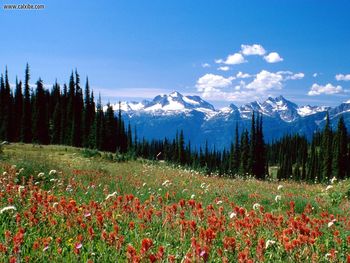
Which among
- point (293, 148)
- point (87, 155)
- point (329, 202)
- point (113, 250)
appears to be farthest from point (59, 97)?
point (293, 148)

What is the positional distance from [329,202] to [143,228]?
926cm

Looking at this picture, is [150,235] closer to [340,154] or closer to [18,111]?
[18,111]

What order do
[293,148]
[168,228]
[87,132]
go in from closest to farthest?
[168,228] → [87,132] → [293,148]

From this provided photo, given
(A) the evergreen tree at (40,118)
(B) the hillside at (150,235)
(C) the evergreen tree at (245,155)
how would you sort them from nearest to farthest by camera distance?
(B) the hillside at (150,235), (A) the evergreen tree at (40,118), (C) the evergreen tree at (245,155)

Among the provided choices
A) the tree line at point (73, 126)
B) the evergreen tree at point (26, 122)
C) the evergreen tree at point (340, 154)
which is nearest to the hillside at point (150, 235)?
the tree line at point (73, 126)

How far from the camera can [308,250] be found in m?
4.63

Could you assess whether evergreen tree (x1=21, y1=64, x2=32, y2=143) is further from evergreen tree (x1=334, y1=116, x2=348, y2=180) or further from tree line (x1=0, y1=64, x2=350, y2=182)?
evergreen tree (x1=334, y1=116, x2=348, y2=180)

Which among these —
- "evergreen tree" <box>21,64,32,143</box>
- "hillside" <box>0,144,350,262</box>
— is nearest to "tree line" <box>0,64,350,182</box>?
"evergreen tree" <box>21,64,32,143</box>

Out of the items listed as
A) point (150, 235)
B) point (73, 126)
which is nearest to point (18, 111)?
point (73, 126)

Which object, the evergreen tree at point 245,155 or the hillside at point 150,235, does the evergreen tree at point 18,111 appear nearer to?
the evergreen tree at point 245,155

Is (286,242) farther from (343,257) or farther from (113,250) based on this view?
(113,250)

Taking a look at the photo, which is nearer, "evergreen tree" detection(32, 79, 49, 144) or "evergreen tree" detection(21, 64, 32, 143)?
"evergreen tree" detection(21, 64, 32, 143)

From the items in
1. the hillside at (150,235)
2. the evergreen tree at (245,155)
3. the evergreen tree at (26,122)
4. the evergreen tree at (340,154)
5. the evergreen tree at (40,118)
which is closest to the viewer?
the hillside at (150,235)

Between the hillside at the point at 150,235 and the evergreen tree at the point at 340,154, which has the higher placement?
the hillside at the point at 150,235
